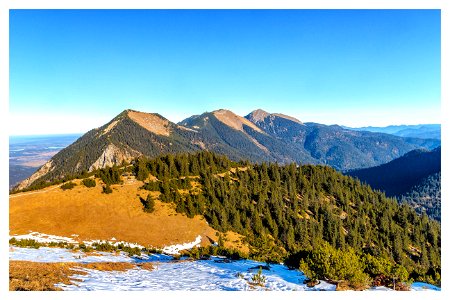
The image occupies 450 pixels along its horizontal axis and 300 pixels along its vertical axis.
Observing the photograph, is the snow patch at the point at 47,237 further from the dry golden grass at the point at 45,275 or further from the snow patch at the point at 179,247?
the dry golden grass at the point at 45,275

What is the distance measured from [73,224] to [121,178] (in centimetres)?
2685

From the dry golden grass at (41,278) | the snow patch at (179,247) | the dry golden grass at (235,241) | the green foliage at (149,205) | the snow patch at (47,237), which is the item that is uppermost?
the dry golden grass at (41,278)

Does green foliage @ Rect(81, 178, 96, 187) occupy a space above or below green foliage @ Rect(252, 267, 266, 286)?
above

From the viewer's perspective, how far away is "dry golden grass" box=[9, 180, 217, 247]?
172ft

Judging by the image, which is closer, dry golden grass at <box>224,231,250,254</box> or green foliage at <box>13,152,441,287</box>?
dry golden grass at <box>224,231,250,254</box>

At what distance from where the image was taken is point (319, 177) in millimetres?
118062

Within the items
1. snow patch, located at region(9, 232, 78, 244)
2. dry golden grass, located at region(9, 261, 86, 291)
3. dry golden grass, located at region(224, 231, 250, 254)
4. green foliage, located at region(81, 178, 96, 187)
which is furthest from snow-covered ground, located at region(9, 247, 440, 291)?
green foliage, located at region(81, 178, 96, 187)

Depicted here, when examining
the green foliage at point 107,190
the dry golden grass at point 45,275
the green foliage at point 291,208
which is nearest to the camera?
the dry golden grass at point 45,275

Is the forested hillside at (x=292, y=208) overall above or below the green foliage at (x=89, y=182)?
below

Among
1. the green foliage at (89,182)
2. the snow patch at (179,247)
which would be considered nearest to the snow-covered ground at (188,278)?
the snow patch at (179,247)

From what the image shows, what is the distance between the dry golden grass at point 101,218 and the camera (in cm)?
5231

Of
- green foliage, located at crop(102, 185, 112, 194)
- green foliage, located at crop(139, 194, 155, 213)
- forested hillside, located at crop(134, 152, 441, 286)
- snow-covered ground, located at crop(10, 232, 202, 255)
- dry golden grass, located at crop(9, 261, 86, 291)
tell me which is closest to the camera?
dry golden grass, located at crop(9, 261, 86, 291)

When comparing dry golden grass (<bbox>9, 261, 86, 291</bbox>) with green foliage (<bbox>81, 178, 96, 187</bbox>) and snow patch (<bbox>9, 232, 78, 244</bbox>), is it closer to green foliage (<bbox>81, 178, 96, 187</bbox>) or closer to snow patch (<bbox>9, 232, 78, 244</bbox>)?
snow patch (<bbox>9, 232, 78, 244</bbox>)
